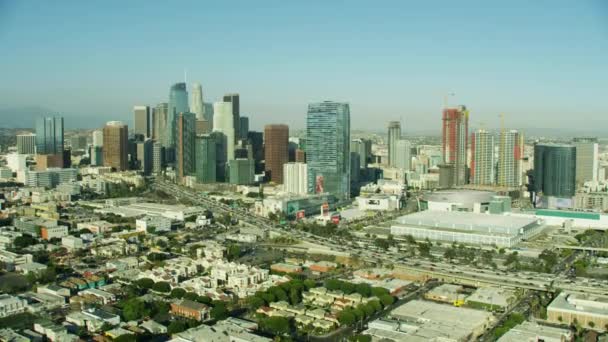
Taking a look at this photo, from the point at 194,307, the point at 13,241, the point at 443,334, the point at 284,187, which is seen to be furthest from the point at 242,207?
the point at 443,334

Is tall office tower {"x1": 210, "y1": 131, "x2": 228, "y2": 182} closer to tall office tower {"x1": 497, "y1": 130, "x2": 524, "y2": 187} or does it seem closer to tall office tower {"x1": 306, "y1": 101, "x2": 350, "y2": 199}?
tall office tower {"x1": 306, "y1": 101, "x2": 350, "y2": 199}

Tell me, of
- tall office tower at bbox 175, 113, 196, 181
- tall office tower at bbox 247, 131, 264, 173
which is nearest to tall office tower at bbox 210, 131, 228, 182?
tall office tower at bbox 175, 113, 196, 181

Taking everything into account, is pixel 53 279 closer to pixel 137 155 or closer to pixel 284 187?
pixel 284 187

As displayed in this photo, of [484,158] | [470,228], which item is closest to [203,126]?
[484,158]

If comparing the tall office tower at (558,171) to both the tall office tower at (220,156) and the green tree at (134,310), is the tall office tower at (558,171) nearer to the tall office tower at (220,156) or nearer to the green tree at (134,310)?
the tall office tower at (220,156)

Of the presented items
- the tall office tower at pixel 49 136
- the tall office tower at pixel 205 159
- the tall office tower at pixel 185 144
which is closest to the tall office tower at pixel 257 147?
the tall office tower at pixel 205 159
